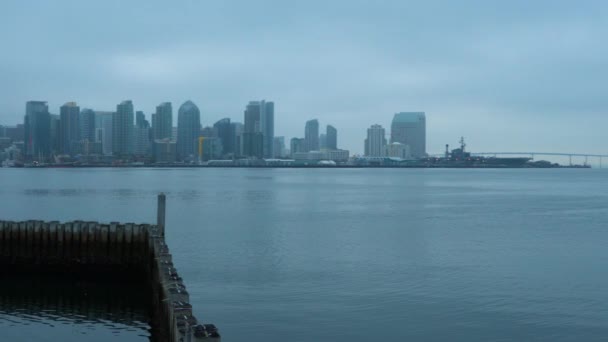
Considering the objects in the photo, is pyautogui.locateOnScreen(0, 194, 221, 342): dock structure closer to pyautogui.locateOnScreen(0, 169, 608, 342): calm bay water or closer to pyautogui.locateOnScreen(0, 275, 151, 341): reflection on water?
pyautogui.locateOnScreen(0, 275, 151, 341): reflection on water

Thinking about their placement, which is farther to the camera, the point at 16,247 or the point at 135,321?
the point at 16,247

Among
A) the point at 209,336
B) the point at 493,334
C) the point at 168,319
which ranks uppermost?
the point at 209,336

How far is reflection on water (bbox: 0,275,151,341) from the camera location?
15352 mm

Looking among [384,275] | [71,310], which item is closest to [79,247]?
[71,310]

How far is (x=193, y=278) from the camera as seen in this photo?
21.6 meters

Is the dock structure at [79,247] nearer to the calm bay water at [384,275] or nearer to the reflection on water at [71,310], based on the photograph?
the reflection on water at [71,310]

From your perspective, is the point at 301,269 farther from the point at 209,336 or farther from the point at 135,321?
the point at 209,336

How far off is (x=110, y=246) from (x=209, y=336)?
1243cm

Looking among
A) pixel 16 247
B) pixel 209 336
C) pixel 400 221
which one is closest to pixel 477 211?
pixel 400 221

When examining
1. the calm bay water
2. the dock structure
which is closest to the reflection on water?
the calm bay water

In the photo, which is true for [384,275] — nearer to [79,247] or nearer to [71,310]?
[79,247]

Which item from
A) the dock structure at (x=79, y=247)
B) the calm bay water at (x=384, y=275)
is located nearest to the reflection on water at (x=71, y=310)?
the calm bay water at (x=384, y=275)

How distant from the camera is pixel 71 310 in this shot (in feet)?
56.1

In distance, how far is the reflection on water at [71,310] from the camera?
15.4 metres
